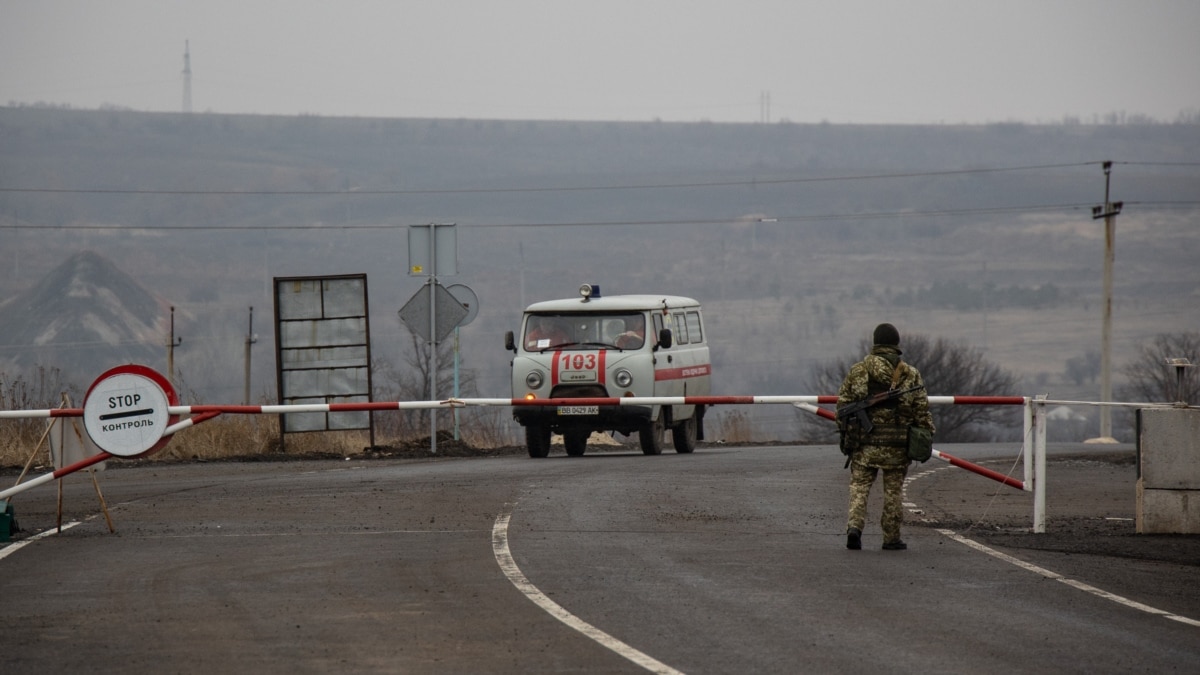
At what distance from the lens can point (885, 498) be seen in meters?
12.3

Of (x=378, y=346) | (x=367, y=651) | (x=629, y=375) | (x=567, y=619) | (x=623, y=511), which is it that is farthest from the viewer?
(x=378, y=346)

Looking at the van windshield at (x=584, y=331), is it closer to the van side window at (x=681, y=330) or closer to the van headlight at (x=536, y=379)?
the van headlight at (x=536, y=379)

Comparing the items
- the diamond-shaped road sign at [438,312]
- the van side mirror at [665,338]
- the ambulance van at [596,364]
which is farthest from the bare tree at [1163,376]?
the diamond-shaped road sign at [438,312]

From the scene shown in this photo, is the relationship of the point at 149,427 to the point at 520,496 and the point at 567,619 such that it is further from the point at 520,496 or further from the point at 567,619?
the point at 567,619

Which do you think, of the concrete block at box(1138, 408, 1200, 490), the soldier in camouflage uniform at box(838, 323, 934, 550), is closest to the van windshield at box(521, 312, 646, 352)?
the concrete block at box(1138, 408, 1200, 490)

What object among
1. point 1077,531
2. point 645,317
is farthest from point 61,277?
point 1077,531

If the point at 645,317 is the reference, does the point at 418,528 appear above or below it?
below

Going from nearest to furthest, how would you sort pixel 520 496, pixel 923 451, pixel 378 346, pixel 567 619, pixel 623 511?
pixel 567 619 < pixel 923 451 < pixel 623 511 < pixel 520 496 < pixel 378 346

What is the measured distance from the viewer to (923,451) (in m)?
12.5

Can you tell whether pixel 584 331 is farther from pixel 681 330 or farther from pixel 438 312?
pixel 438 312

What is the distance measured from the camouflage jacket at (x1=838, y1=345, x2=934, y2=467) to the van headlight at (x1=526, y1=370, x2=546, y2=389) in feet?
38.0

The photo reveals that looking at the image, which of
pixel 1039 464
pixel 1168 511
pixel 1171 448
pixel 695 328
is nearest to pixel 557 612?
pixel 1039 464

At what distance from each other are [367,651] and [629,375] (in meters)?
15.6

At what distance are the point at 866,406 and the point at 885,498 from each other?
2.44ft
